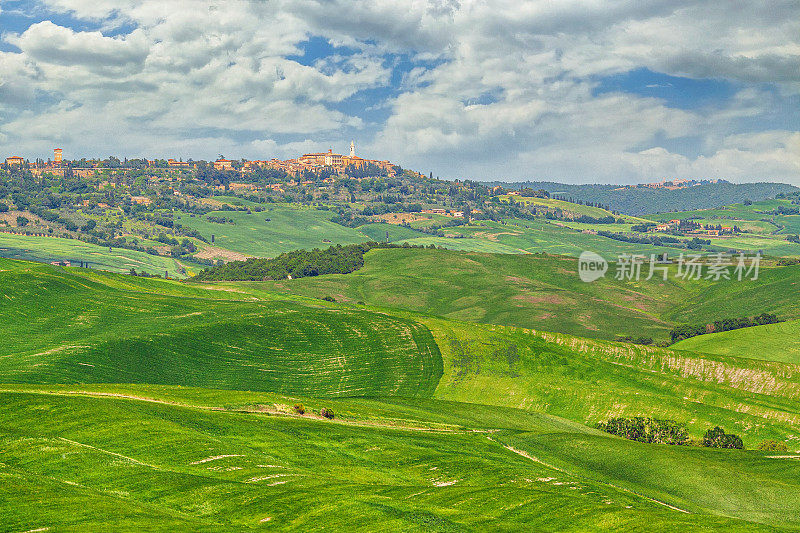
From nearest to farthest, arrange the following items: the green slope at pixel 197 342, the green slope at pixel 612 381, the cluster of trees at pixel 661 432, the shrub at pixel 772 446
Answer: the shrub at pixel 772 446 < the cluster of trees at pixel 661 432 < the green slope at pixel 197 342 < the green slope at pixel 612 381

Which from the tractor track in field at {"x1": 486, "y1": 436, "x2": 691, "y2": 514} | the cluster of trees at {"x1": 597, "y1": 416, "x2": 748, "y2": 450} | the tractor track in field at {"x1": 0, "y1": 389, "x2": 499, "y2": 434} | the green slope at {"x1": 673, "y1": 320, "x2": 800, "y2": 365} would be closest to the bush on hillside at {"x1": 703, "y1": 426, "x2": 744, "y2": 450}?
the cluster of trees at {"x1": 597, "y1": 416, "x2": 748, "y2": 450}

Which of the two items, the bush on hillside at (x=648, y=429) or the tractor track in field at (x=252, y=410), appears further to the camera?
the bush on hillside at (x=648, y=429)

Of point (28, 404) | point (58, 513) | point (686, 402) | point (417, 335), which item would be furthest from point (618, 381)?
point (58, 513)

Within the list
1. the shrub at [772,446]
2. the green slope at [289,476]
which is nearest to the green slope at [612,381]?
the shrub at [772,446]

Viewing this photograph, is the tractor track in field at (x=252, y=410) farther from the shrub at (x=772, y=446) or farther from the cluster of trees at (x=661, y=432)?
the shrub at (x=772, y=446)

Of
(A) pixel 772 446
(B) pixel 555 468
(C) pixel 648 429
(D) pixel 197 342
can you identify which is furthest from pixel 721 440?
(D) pixel 197 342

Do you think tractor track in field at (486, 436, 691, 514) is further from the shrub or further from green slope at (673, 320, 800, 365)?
green slope at (673, 320, 800, 365)

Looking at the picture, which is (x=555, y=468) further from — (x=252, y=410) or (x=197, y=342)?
(x=197, y=342)
